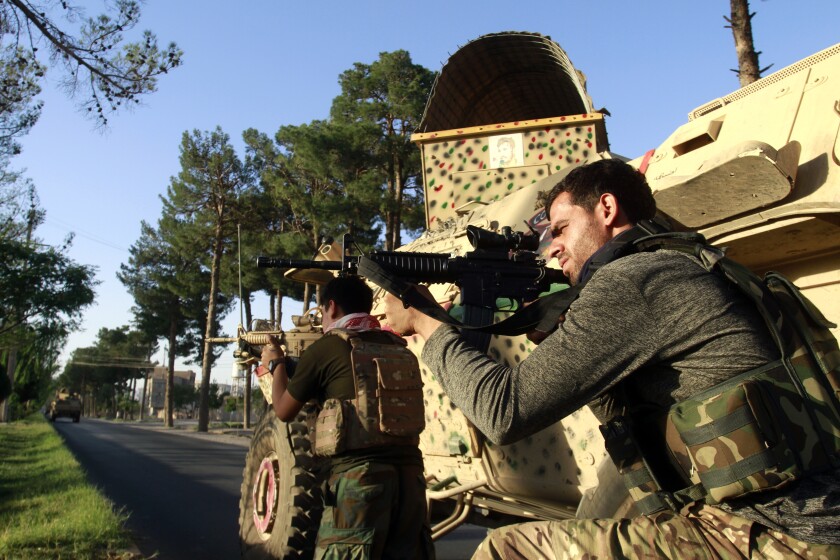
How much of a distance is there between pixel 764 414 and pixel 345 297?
2.43 metres

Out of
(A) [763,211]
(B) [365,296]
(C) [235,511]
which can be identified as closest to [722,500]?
(A) [763,211]

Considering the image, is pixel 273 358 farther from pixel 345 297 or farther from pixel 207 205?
pixel 207 205

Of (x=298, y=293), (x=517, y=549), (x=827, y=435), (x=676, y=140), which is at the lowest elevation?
(x=517, y=549)

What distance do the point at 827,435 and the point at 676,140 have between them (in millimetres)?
1972

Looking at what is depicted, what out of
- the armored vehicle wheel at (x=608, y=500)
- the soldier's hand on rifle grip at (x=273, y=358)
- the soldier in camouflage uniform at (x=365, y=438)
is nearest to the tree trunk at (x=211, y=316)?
the soldier's hand on rifle grip at (x=273, y=358)

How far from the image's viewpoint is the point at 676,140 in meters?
3.13

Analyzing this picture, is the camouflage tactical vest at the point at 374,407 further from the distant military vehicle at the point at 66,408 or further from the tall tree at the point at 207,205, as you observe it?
the distant military vehicle at the point at 66,408

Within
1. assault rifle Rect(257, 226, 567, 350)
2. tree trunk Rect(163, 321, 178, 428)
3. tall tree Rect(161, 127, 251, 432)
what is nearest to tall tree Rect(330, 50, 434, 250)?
tall tree Rect(161, 127, 251, 432)

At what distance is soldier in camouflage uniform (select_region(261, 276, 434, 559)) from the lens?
310cm

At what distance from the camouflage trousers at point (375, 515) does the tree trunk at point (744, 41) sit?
7.20 metres

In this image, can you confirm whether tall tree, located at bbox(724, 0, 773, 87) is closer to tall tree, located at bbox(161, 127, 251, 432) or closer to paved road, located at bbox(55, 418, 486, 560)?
paved road, located at bbox(55, 418, 486, 560)

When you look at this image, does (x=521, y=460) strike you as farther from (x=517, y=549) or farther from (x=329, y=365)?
(x=517, y=549)

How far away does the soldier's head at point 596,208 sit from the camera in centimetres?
180

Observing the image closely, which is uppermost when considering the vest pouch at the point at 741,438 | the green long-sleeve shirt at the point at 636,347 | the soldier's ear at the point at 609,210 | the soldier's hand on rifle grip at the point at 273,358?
the soldier's ear at the point at 609,210
